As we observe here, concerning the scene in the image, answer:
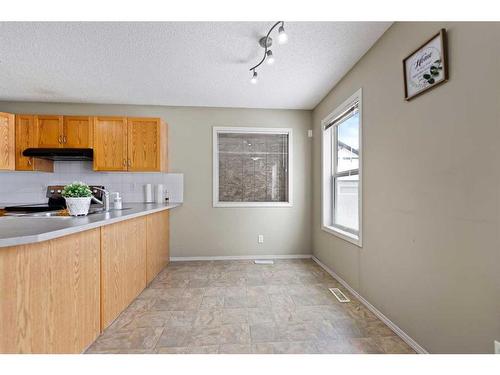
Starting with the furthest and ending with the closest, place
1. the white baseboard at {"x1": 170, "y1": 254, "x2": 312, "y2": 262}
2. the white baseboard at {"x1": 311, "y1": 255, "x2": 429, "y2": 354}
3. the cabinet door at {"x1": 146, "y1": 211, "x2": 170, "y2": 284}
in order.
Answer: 1. the white baseboard at {"x1": 170, "y1": 254, "x2": 312, "y2": 262}
2. the cabinet door at {"x1": 146, "y1": 211, "x2": 170, "y2": 284}
3. the white baseboard at {"x1": 311, "y1": 255, "x2": 429, "y2": 354}

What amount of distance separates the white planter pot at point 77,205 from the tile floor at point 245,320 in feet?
3.12

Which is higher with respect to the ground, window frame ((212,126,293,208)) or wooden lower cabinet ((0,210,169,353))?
window frame ((212,126,293,208))

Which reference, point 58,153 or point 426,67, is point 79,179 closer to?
point 58,153

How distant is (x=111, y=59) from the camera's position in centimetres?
237

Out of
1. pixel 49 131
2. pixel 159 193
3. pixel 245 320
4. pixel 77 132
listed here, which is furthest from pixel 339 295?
pixel 49 131

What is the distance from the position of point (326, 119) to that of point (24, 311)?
3.33 m

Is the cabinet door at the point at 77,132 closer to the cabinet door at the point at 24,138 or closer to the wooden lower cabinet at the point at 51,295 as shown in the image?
the cabinet door at the point at 24,138

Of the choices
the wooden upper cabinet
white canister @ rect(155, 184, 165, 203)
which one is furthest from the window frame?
the wooden upper cabinet

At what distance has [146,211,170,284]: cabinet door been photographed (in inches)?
109

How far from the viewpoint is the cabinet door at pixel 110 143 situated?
3.34 meters

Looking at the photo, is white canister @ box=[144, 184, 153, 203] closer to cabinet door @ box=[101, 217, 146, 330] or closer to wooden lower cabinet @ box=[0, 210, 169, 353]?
cabinet door @ box=[101, 217, 146, 330]

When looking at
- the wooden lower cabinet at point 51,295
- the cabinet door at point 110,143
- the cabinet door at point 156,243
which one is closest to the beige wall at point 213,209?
the cabinet door at point 156,243

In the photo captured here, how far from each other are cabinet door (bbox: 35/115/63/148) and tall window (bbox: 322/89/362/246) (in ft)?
12.2

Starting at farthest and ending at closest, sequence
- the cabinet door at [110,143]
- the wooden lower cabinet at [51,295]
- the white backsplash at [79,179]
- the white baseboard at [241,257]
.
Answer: the white baseboard at [241,257]
the white backsplash at [79,179]
the cabinet door at [110,143]
the wooden lower cabinet at [51,295]
